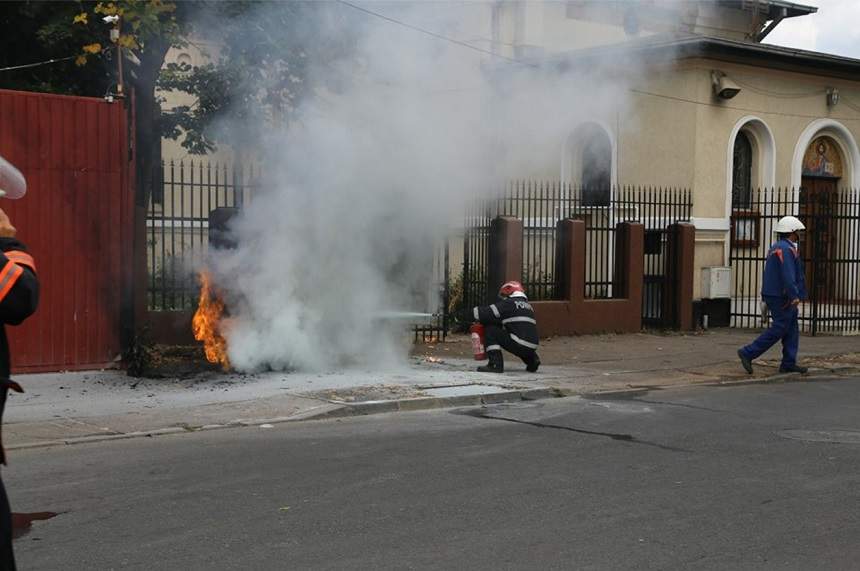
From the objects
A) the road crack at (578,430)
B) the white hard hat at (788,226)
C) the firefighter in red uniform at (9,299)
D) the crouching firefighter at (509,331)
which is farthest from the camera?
the white hard hat at (788,226)

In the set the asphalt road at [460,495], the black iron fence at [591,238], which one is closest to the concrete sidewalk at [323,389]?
the asphalt road at [460,495]

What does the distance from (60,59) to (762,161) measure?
40.4ft

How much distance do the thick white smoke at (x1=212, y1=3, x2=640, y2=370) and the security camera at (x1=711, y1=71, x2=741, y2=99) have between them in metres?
5.29

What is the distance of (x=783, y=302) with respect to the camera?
12055 mm

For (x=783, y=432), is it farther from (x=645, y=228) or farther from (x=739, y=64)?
(x=739, y=64)

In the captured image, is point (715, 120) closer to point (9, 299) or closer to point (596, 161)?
point (596, 161)

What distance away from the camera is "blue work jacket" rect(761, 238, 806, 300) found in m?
12.0

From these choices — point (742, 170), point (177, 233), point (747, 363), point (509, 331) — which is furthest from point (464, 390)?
point (742, 170)

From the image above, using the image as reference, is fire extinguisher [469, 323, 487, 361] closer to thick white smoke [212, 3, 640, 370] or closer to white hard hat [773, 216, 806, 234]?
thick white smoke [212, 3, 640, 370]

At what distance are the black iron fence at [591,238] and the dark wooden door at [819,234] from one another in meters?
2.15

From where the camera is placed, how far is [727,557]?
4996 millimetres

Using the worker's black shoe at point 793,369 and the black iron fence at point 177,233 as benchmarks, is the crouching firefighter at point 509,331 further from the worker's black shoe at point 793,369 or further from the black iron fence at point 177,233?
the black iron fence at point 177,233

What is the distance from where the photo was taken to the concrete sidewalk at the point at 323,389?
8.69 m

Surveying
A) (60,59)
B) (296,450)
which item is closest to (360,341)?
(296,450)
